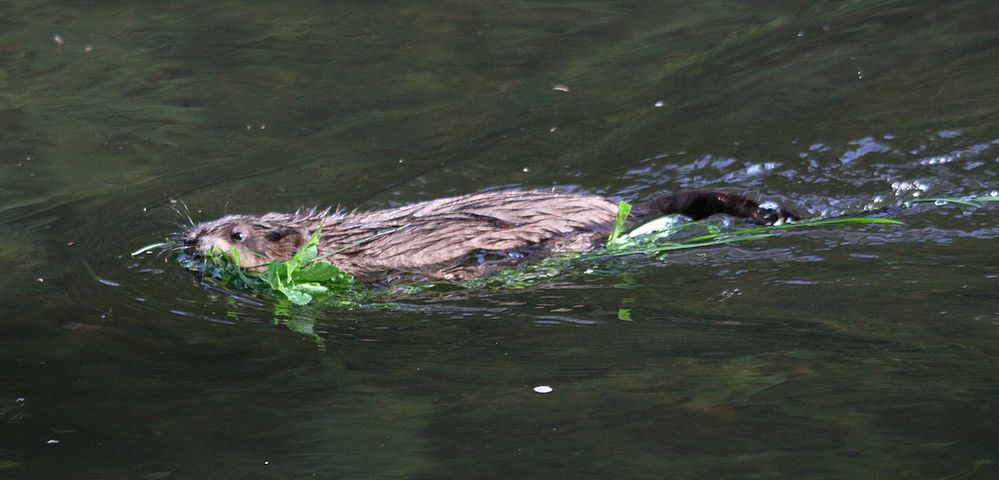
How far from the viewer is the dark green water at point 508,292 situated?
3.85m

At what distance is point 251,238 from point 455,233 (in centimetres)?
101

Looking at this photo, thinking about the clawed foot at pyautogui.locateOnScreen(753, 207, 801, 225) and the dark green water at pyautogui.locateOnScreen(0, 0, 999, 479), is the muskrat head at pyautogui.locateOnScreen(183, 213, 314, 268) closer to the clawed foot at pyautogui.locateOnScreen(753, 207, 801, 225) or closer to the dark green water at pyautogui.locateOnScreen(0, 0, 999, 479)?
A: the dark green water at pyautogui.locateOnScreen(0, 0, 999, 479)

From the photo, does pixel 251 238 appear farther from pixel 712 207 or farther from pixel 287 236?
pixel 712 207

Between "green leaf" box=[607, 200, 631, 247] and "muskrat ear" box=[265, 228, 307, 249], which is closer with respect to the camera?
"green leaf" box=[607, 200, 631, 247]

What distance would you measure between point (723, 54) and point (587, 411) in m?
5.73

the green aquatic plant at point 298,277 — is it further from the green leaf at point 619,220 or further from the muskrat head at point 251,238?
the green leaf at point 619,220

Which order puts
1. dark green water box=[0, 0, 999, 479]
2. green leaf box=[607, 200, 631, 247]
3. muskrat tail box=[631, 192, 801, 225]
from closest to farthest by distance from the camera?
dark green water box=[0, 0, 999, 479] < green leaf box=[607, 200, 631, 247] < muskrat tail box=[631, 192, 801, 225]

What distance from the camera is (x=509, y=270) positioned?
19.0 ft

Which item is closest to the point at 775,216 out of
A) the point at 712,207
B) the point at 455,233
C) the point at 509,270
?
the point at 712,207

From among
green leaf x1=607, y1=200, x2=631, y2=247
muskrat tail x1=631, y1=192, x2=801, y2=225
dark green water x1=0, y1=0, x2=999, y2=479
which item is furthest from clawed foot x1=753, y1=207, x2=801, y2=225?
green leaf x1=607, y1=200, x2=631, y2=247

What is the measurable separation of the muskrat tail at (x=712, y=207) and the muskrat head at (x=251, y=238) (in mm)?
1704

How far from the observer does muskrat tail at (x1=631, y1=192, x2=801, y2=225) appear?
5801 mm

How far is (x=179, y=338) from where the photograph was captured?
16.7 ft

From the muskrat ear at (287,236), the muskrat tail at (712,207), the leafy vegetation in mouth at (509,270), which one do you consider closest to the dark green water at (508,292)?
the leafy vegetation in mouth at (509,270)
